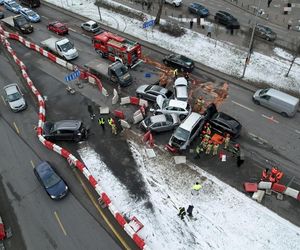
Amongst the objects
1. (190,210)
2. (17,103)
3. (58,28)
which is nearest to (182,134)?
(190,210)

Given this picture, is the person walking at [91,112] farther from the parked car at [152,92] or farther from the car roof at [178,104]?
the car roof at [178,104]

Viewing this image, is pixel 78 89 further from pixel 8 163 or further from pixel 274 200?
pixel 274 200

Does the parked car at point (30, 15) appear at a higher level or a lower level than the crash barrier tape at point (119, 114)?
higher

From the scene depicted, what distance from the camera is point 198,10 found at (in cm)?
4344

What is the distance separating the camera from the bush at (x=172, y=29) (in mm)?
38969

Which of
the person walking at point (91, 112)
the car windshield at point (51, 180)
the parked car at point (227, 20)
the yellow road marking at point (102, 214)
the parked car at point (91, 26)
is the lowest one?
the yellow road marking at point (102, 214)

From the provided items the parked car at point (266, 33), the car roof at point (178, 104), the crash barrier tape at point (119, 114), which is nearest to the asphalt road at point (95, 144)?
the crash barrier tape at point (119, 114)

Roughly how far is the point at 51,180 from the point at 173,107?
1145cm

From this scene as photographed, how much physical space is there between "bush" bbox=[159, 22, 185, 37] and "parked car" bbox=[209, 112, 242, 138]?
A: 1696 centimetres

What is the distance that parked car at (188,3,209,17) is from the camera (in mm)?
43188

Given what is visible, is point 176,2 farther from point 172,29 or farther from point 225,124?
point 225,124

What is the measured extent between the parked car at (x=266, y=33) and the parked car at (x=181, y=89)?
14.8 meters

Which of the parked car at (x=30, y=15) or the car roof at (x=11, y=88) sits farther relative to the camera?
the parked car at (x=30, y=15)

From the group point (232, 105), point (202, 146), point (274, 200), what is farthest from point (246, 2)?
point (274, 200)
